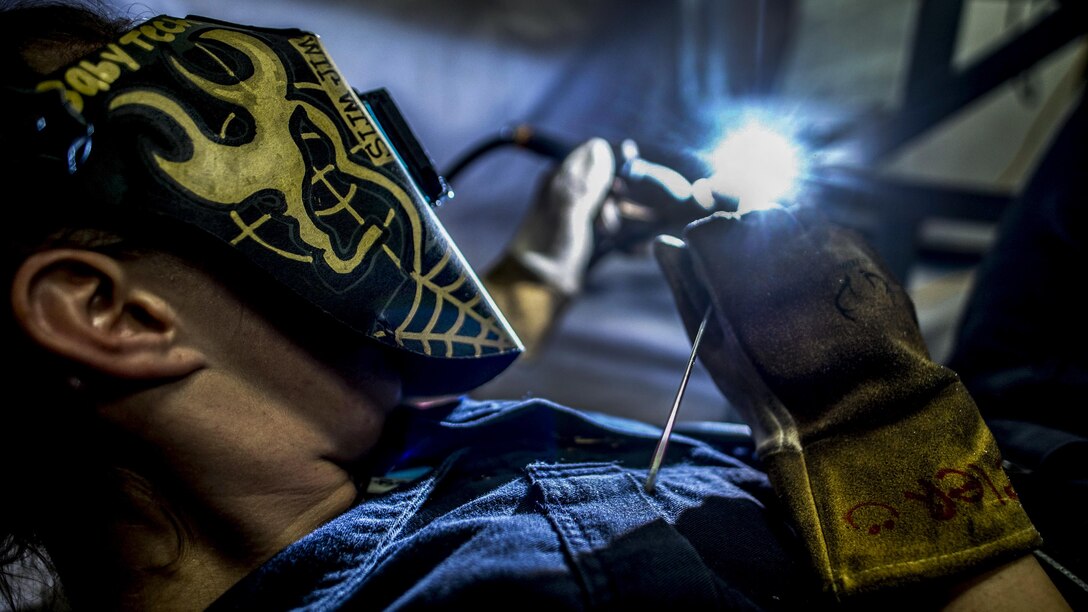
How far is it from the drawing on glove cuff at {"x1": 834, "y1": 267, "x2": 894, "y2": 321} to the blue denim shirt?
0.87 feet

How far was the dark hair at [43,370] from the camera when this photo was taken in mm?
649

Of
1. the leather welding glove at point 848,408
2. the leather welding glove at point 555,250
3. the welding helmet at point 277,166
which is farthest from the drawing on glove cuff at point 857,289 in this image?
the leather welding glove at point 555,250

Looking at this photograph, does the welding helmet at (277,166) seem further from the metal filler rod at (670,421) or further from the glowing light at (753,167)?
the glowing light at (753,167)

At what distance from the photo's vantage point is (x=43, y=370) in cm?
70

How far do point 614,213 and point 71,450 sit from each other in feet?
3.91

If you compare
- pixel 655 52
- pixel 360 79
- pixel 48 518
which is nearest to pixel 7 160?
pixel 48 518

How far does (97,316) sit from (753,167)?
972 millimetres

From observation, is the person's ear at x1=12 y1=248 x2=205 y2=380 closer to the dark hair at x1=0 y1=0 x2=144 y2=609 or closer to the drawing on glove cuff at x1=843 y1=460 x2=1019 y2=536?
the dark hair at x1=0 y1=0 x2=144 y2=609

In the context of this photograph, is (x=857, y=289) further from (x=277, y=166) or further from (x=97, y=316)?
(x=97, y=316)

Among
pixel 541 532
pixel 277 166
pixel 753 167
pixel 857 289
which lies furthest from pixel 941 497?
pixel 277 166

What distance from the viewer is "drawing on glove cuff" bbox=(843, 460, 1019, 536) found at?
1.97 ft

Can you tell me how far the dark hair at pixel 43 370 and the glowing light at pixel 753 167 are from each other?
2.70ft

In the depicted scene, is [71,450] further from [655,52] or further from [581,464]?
[655,52]

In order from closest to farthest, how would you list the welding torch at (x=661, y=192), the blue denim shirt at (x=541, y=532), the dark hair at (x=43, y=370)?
the blue denim shirt at (x=541, y=532), the dark hair at (x=43, y=370), the welding torch at (x=661, y=192)
